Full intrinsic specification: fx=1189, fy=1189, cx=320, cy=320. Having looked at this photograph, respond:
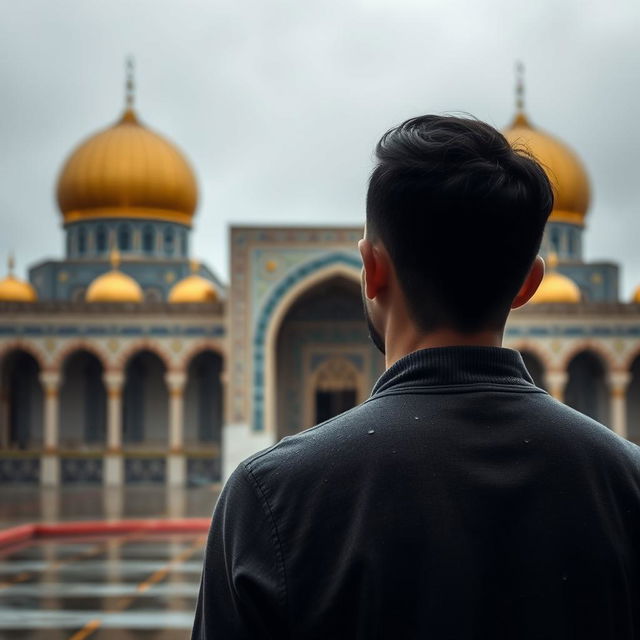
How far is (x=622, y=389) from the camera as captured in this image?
2867 cm

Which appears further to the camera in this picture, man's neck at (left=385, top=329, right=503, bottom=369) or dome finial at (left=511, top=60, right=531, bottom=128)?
dome finial at (left=511, top=60, right=531, bottom=128)

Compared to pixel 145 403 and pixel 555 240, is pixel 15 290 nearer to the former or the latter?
pixel 145 403

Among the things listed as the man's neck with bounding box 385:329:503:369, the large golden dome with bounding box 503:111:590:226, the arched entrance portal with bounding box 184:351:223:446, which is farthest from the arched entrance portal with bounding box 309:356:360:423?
the man's neck with bounding box 385:329:503:369

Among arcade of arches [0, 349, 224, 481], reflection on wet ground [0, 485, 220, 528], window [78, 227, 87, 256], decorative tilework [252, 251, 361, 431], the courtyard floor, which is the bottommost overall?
reflection on wet ground [0, 485, 220, 528]

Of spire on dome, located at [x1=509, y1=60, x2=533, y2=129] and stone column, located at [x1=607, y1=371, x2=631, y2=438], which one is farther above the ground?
spire on dome, located at [x1=509, y1=60, x2=533, y2=129]

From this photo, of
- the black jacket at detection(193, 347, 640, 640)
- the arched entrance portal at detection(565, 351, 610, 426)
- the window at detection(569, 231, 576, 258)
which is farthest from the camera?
the window at detection(569, 231, 576, 258)

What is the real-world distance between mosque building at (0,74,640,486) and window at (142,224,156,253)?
57 millimetres

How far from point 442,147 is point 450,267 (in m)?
0.17

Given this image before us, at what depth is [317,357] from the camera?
30.0m

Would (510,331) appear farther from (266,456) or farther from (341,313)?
(266,456)

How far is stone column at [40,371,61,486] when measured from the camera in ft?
91.7

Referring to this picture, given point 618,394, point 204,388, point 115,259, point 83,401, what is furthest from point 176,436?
point 618,394

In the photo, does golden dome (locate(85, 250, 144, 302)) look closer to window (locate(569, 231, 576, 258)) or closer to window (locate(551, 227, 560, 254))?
window (locate(551, 227, 560, 254))

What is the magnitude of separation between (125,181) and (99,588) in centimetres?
2453
